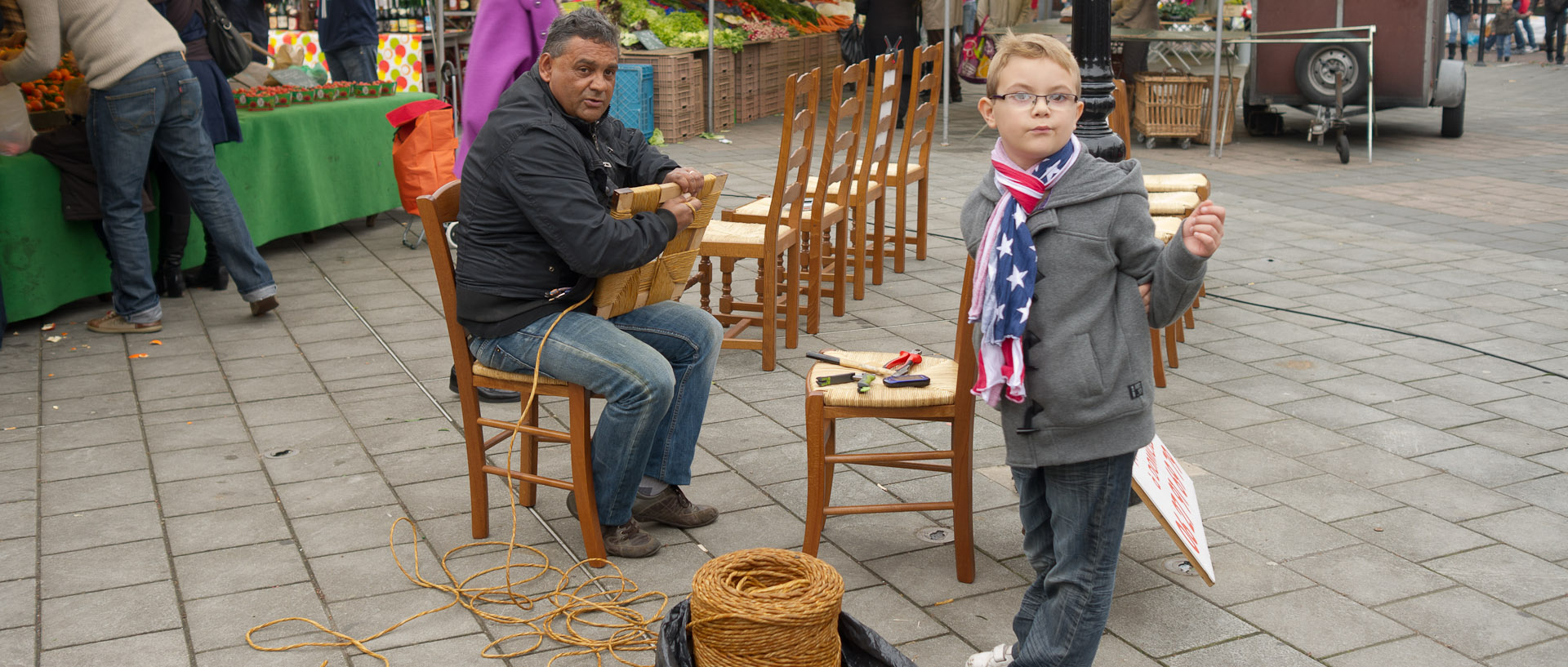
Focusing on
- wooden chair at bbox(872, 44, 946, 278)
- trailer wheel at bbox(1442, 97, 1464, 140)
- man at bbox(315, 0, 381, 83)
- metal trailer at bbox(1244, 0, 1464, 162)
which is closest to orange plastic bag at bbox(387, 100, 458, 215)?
wooden chair at bbox(872, 44, 946, 278)

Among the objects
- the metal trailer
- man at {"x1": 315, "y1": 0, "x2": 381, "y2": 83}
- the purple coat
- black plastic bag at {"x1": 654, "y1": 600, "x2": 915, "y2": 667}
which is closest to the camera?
black plastic bag at {"x1": 654, "y1": 600, "x2": 915, "y2": 667}

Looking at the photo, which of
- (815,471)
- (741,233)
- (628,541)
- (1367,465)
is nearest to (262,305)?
(741,233)

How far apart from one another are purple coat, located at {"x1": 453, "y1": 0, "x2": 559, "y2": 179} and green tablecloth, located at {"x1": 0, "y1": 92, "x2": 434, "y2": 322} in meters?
2.27

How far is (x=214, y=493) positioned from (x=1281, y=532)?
3172mm

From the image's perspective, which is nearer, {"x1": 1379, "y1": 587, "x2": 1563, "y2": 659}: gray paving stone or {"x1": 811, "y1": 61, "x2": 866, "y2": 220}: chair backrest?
{"x1": 1379, "y1": 587, "x2": 1563, "y2": 659}: gray paving stone

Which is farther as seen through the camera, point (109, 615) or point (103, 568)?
point (103, 568)

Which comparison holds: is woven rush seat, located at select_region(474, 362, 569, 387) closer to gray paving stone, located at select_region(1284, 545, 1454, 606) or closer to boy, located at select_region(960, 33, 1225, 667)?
boy, located at select_region(960, 33, 1225, 667)

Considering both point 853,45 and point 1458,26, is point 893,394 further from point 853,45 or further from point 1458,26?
point 1458,26

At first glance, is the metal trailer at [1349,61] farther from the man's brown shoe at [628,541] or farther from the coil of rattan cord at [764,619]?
the coil of rattan cord at [764,619]

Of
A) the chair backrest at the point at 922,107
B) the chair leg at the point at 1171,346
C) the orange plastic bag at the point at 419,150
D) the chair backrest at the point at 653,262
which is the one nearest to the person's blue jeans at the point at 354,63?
the orange plastic bag at the point at 419,150

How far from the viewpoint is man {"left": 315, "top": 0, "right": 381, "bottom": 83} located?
9.92m

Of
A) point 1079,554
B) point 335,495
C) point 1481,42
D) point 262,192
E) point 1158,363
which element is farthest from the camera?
point 1481,42

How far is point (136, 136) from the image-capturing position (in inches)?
220

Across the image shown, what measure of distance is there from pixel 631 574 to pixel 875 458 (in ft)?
2.36
